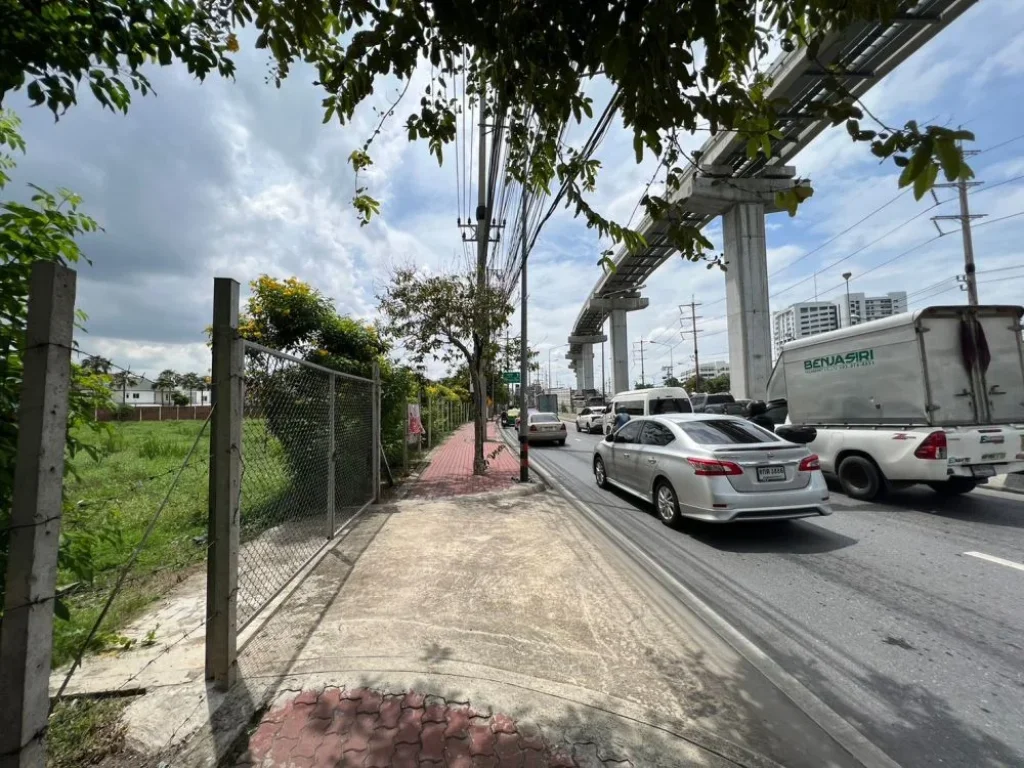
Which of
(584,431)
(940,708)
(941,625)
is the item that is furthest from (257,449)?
(584,431)

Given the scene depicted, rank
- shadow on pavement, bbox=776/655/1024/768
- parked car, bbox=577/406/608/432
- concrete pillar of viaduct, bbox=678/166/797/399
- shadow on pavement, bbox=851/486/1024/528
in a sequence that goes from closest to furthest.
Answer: shadow on pavement, bbox=776/655/1024/768 → shadow on pavement, bbox=851/486/1024/528 → concrete pillar of viaduct, bbox=678/166/797/399 → parked car, bbox=577/406/608/432

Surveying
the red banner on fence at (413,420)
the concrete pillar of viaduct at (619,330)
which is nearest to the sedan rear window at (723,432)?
the red banner on fence at (413,420)

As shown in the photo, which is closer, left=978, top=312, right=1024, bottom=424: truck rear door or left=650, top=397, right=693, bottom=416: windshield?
left=978, top=312, right=1024, bottom=424: truck rear door

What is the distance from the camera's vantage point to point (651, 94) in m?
2.19

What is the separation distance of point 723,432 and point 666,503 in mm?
1243

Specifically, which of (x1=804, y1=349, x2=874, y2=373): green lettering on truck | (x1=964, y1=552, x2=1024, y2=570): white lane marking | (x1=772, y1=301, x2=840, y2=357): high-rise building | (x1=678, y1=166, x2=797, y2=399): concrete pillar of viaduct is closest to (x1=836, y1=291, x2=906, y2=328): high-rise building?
(x1=772, y1=301, x2=840, y2=357): high-rise building

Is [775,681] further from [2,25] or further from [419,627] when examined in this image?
[2,25]

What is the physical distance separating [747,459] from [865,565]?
4.99 ft

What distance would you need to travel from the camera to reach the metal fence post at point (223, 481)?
2916mm

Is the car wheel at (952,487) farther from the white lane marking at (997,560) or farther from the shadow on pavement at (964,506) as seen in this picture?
the white lane marking at (997,560)

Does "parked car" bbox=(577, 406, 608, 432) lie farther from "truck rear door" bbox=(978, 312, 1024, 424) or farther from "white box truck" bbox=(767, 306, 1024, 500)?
"truck rear door" bbox=(978, 312, 1024, 424)

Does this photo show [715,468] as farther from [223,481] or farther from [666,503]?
[223,481]

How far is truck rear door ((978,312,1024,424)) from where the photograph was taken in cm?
767

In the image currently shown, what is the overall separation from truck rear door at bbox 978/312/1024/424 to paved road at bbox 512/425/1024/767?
143 centimetres
